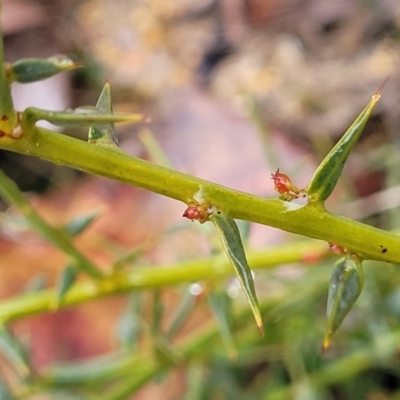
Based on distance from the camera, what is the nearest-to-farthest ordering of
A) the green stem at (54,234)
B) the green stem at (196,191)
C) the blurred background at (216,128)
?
1. the green stem at (196,191)
2. the green stem at (54,234)
3. the blurred background at (216,128)

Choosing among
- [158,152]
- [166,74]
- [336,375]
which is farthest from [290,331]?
[166,74]

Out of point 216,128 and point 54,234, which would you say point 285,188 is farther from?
point 216,128

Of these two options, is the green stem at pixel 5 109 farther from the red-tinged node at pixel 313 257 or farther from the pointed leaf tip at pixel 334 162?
the red-tinged node at pixel 313 257

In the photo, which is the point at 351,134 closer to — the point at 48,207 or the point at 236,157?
the point at 236,157

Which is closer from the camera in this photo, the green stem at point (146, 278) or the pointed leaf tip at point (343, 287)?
the pointed leaf tip at point (343, 287)

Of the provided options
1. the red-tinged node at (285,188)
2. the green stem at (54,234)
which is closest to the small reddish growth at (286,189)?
the red-tinged node at (285,188)

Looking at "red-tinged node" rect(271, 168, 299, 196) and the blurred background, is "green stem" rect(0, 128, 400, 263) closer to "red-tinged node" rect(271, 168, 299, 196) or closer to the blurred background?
"red-tinged node" rect(271, 168, 299, 196)

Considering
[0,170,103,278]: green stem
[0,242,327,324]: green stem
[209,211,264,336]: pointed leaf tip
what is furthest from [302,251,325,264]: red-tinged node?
[209,211,264,336]: pointed leaf tip
